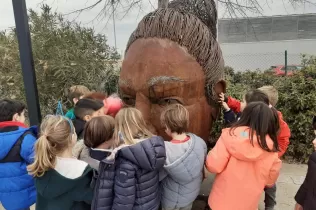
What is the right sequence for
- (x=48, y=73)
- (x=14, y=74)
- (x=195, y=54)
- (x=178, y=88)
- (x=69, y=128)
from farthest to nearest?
(x=14, y=74) → (x=48, y=73) → (x=195, y=54) → (x=178, y=88) → (x=69, y=128)

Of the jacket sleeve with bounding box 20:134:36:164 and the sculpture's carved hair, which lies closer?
the jacket sleeve with bounding box 20:134:36:164

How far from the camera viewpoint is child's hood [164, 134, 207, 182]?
6.68ft

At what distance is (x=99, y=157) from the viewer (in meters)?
2.06

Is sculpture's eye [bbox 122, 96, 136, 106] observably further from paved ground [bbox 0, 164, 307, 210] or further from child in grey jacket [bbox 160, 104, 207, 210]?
paved ground [bbox 0, 164, 307, 210]

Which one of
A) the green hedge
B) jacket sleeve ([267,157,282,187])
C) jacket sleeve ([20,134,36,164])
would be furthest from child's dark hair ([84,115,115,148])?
the green hedge

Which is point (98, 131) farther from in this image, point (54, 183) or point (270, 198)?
point (270, 198)

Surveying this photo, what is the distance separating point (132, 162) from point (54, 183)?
0.52 metres

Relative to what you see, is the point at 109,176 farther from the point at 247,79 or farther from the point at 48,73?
the point at 247,79

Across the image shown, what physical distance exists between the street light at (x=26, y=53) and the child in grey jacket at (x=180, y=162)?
1.32m

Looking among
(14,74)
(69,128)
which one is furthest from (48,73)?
(69,128)

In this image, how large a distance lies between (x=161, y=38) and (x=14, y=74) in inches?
239

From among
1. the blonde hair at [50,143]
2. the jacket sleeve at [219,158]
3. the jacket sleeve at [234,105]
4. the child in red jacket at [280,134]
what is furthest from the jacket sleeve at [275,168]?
the blonde hair at [50,143]

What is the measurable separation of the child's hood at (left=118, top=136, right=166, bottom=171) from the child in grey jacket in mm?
163

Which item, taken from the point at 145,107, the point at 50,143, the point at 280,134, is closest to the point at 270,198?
the point at 280,134
